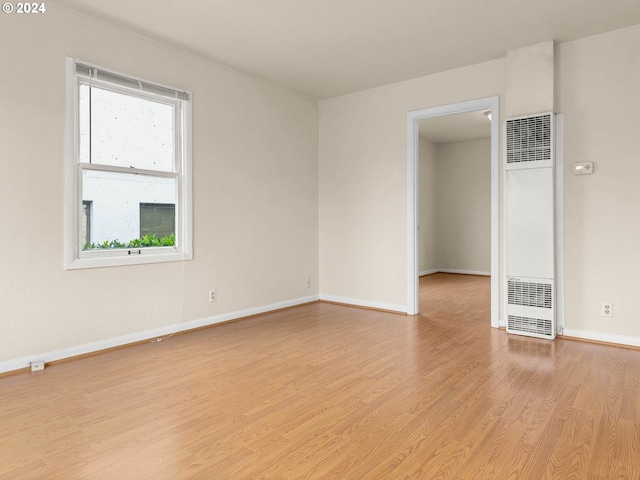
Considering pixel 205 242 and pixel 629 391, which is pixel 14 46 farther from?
pixel 629 391

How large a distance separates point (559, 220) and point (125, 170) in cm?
398

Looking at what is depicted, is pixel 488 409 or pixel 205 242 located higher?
pixel 205 242

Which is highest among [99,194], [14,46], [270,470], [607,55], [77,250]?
[607,55]

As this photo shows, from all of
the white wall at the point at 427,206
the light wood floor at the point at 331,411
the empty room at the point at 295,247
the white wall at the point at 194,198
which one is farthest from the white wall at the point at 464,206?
the light wood floor at the point at 331,411

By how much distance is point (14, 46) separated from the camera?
2988mm

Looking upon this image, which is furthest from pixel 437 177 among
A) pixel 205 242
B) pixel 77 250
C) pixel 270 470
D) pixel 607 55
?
pixel 270 470

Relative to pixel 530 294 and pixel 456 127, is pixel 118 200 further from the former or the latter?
pixel 456 127

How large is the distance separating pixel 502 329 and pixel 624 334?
99cm

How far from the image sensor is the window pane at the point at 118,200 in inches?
138

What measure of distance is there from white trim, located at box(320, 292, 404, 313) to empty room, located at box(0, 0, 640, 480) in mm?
33

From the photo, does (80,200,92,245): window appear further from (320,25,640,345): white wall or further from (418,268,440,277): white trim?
(418,268,440,277): white trim

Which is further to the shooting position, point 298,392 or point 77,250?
point 77,250

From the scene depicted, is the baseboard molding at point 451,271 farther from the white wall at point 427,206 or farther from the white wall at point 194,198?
the white wall at point 194,198

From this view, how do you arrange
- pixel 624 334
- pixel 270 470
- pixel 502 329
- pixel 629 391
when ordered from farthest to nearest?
pixel 502 329, pixel 624 334, pixel 629 391, pixel 270 470
